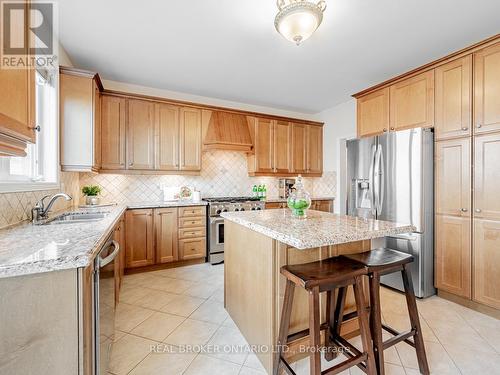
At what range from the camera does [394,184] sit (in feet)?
8.70

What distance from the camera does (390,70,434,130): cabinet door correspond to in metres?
2.54

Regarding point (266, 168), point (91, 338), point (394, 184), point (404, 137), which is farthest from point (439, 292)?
point (91, 338)

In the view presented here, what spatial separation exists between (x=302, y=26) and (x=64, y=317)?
82.7 inches

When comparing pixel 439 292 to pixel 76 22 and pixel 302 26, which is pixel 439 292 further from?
pixel 76 22

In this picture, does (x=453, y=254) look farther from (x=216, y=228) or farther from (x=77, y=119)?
(x=77, y=119)

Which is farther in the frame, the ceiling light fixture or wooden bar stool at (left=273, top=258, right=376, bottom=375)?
the ceiling light fixture

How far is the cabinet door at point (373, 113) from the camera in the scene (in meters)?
2.96

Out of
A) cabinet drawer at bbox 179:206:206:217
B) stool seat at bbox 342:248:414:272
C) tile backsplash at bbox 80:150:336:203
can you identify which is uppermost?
tile backsplash at bbox 80:150:336:203

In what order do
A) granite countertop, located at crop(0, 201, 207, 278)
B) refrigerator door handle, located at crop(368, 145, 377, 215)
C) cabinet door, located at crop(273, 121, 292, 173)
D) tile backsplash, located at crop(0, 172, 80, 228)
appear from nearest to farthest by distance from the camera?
granite countertop, located at crop(0, 201, 207, 278) → tile backsplash, located at crop(0, 172, 80, 228) → refrigerator door handle, located at crop(368, 145, 377, 215) → cabinet door, located at crop(273, 121, 292, 173)

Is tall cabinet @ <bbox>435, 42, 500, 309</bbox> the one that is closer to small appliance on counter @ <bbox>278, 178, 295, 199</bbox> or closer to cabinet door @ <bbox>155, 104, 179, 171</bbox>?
small appliance on counter @ <bbox>278, 178, 295, 199</bbox>

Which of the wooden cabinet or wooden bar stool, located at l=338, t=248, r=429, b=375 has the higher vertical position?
the wooden cabinet

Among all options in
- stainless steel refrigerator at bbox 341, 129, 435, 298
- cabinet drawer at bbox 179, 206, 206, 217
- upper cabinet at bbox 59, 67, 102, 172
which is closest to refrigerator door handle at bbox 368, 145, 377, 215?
stainless steel refrigerator at bbox 341, 129, 435, 298

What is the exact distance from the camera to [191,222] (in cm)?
342

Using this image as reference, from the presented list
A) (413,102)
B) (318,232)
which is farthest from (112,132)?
(413,102)
